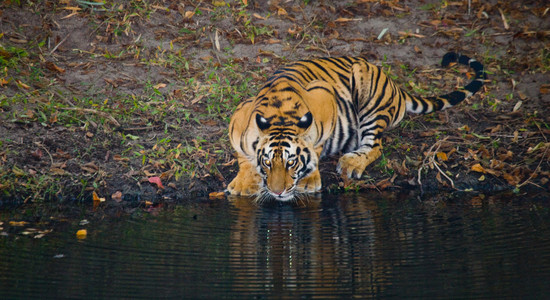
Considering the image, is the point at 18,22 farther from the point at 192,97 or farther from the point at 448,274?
the point at 448,274

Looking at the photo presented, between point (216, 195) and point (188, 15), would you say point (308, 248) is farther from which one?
point (188, 15)

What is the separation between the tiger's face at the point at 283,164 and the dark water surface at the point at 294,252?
0.69ft

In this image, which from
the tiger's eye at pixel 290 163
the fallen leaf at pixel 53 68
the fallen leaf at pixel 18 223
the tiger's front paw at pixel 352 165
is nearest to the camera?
the fallen leaf at pixel 18 223

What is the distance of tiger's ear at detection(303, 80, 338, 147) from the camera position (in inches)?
286

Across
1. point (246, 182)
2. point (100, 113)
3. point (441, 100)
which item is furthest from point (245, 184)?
point (441, 100)

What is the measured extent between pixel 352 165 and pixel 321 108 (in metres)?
0.68

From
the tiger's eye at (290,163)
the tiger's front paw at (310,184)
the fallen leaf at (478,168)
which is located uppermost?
the fallen leaf at (478,168)

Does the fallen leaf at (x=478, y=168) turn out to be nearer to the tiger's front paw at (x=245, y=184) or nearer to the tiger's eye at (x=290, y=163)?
the tiger's eye at (x=290, y=163)

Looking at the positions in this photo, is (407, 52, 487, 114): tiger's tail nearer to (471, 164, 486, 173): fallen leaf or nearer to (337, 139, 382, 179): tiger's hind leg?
(337, 139, 382, 179): tiger's hind leg

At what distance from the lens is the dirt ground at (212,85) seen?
23.6ft

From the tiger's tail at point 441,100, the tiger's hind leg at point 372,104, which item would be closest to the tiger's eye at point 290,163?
the tiger's hind leg at point 372,104

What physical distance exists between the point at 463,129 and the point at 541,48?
2442mm

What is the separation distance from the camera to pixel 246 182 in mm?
6965

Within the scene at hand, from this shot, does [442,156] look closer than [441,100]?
Yes
